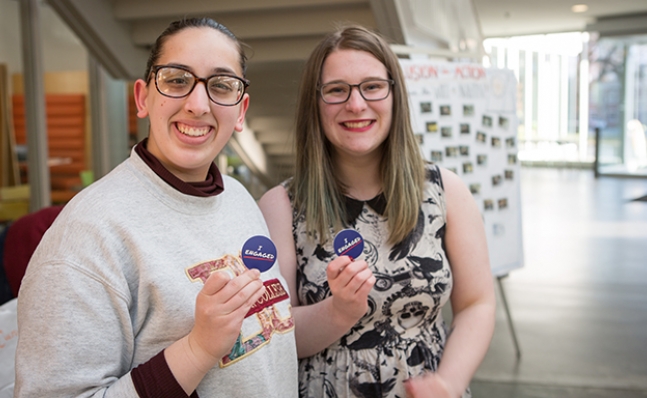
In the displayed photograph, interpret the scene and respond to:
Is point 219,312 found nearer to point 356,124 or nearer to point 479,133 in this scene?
point 356,124

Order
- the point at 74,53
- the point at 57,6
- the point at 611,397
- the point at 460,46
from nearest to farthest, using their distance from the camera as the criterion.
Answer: the point at 611,397 → the point at 57,6 → the point at 460,46 → the point at 74,53

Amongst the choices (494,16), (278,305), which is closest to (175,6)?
(278,305)

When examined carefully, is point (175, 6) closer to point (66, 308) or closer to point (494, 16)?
point (66, 308)

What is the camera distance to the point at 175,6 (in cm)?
452

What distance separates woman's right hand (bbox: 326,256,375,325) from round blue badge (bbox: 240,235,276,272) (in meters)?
0.16

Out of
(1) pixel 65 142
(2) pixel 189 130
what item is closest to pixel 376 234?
(2) pixel 189 130

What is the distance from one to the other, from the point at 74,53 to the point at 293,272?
6.12 meters

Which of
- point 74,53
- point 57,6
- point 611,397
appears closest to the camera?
point 611,397

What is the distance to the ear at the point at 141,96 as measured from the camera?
51.6 inches

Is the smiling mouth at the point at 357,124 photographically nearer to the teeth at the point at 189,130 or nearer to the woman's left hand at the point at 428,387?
the teeth at the point at 189,130

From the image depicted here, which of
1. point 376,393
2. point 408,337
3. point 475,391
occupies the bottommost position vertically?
point 475,391

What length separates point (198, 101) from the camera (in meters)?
1.22

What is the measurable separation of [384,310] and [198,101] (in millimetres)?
790

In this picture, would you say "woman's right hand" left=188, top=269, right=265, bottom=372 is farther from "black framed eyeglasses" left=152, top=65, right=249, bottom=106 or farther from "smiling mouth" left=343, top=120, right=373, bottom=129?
"smiling mouth" left=343, top=120, right=373, bottom=129
